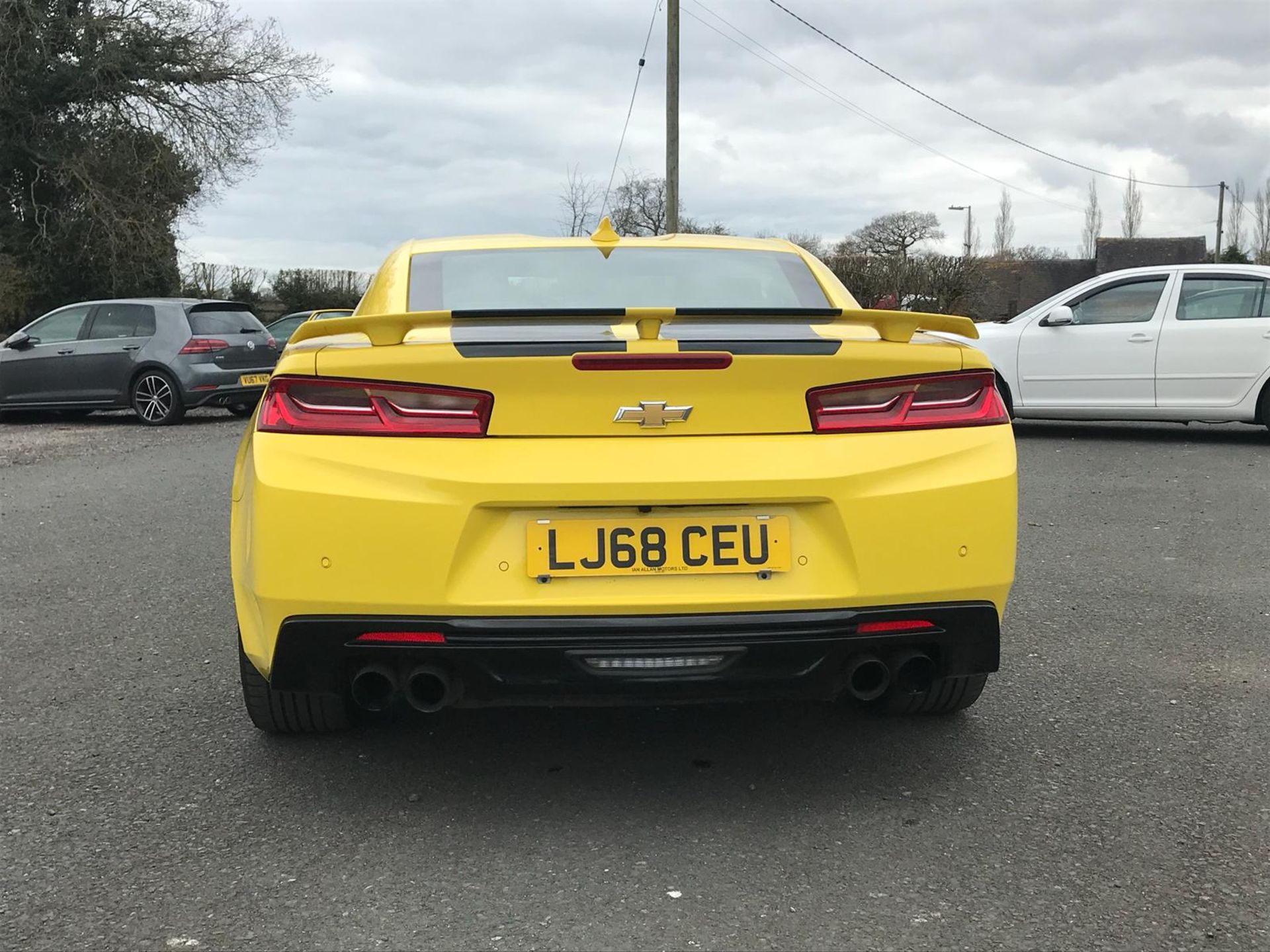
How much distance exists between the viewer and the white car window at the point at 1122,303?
11.0 meters

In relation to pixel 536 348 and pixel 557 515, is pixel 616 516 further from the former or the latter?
pixel 536 348

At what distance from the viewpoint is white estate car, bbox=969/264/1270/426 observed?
10703mm

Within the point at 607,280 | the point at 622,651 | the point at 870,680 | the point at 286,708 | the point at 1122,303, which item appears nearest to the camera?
the point at 622,651

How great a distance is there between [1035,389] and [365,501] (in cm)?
952

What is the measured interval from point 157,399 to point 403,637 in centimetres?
1240

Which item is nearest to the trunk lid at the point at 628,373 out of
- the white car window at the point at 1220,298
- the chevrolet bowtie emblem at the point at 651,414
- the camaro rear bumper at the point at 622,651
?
the chevrolet bowtie emblem at the point at 651,414

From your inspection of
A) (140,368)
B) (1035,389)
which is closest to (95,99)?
(140,368)

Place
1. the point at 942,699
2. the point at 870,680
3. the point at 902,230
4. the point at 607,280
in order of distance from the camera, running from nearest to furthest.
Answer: the point at 870,680 → the point at 942,699 → the point at 607,280 → the point at 902,230

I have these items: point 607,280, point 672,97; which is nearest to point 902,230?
point 672,97

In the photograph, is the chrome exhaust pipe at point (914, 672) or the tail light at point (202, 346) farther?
the tail light at point (202, 346)

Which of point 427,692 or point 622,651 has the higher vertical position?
point 622,651

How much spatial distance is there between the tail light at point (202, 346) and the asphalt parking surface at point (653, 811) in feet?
31.1

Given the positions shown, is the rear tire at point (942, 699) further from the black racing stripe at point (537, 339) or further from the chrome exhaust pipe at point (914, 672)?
the black racing stripe at point (537, 339)

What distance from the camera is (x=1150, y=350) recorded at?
10836 mm
